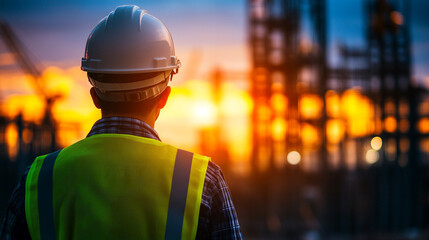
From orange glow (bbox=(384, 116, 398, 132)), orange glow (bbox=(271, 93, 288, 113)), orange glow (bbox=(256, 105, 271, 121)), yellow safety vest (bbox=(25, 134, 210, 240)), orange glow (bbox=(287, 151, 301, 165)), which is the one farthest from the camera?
orange glow (bbox=(256, 105, 271, 121))

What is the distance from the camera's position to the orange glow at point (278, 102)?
22188 mm

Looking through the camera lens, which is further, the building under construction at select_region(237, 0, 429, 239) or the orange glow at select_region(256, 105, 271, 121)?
the orange glow at select_region(256, 105, 271, 121)

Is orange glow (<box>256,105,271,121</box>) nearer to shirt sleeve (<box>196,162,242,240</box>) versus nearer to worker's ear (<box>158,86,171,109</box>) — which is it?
worker's ear (<box>158,86,171,109</box>)

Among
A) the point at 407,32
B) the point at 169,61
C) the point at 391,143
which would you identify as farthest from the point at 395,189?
the point at 169,61

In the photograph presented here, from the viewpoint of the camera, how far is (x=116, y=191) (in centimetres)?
176

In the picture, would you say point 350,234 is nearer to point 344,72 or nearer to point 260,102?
point 260,102

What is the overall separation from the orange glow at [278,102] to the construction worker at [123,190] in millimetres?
20444

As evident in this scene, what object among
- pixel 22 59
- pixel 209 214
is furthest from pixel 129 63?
pixel 22 59

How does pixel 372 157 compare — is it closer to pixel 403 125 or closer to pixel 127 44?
pixel 403 125

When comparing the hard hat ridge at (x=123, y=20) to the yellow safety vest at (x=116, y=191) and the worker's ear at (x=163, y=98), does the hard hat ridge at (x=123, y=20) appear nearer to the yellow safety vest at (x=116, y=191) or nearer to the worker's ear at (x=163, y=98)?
the worker's ear at (x=163, y=98)

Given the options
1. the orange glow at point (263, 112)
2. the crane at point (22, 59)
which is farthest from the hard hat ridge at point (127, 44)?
the crane at point (22, 59)

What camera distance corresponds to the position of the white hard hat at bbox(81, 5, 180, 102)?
6.87ft

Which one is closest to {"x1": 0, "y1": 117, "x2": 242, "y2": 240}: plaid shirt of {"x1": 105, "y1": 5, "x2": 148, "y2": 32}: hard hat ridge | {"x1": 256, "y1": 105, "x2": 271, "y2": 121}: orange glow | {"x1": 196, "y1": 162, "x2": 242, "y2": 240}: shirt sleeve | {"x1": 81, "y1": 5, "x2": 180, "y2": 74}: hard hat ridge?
{"x1": 196, "y1": 162, "x2": 242, "y2": 240}: shirt sleeve

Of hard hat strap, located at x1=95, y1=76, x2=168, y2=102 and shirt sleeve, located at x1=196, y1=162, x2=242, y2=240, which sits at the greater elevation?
hard hat strap, located at x1=95, y1=76, x2=168, y2=102
